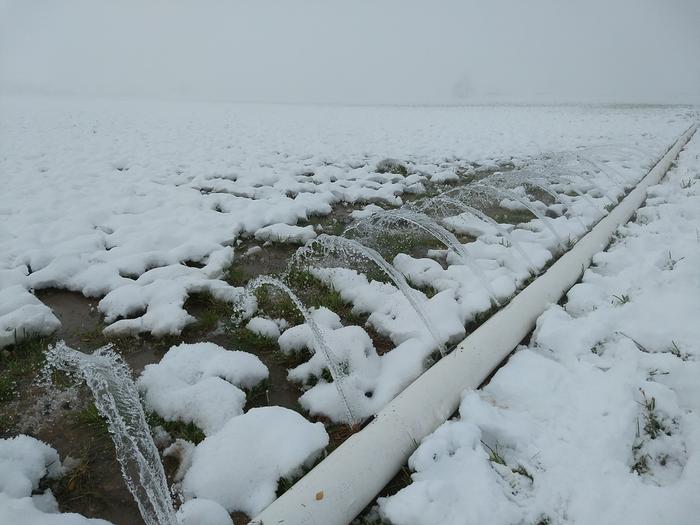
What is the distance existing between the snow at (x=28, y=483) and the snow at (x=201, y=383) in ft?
1.63

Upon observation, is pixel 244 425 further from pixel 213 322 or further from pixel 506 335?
pixel 506 335

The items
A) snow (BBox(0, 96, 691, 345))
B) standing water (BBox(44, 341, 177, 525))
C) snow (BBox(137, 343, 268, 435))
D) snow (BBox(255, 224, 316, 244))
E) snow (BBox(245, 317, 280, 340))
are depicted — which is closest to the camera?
standing water (BBox(44, 341, 177, 525))

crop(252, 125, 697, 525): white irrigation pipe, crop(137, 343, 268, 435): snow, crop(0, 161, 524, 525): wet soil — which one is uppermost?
crop(252, 125, 697, 525): white irrigation pipe

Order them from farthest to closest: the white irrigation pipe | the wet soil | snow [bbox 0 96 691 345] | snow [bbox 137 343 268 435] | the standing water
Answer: snow [bbox 0 96 691 345], snow [bbox 137 343 268 435], the wet soil, the standing water, the white irrigation pipe

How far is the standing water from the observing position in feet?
5.53

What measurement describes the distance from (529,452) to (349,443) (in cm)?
87

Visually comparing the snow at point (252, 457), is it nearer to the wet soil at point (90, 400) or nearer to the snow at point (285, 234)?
the wet soil at point (90, 400)

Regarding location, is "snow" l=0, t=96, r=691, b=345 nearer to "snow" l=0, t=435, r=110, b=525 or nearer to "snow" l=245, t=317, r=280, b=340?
"snow" l=245, t=317, r=280, b=340

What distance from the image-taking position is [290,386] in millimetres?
2508

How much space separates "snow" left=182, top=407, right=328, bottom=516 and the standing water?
0.16 metres

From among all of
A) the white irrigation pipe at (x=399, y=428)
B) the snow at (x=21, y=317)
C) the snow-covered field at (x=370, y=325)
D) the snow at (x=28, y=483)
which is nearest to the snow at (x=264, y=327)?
the snow-covered field at (x=370, y=325)

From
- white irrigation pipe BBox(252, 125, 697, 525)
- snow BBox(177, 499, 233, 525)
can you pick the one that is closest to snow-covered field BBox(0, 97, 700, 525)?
snow BBox(177, 499, 233, 525)

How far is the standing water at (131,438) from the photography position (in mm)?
1686

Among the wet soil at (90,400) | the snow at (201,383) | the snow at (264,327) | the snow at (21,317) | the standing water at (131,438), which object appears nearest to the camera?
the standing water at (131,438)
